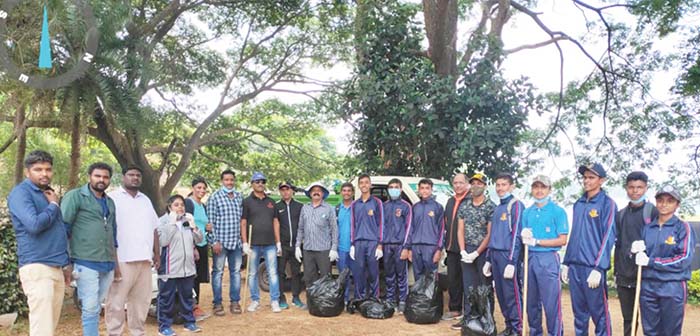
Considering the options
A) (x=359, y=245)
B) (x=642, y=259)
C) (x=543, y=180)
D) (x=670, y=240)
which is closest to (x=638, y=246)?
(x=642, y=259)

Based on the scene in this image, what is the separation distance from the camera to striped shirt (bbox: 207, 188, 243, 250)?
7.12m

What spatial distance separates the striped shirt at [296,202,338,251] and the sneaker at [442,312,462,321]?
1.72 m

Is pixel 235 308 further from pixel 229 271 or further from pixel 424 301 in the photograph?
pixel 424 301

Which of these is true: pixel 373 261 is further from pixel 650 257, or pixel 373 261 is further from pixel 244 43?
pixel 244 43

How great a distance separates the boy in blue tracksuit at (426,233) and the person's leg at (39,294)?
14.0 ft

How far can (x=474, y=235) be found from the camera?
655 centimetres

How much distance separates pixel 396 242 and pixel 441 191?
153 centimetres

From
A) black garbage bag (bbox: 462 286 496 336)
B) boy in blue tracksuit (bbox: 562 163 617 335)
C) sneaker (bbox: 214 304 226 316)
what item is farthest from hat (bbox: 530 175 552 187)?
sneaker (bbox: 214 304 226 316)

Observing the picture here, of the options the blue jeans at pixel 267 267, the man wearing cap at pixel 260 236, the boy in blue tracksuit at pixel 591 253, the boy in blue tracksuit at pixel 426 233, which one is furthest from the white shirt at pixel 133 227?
the boy in blue tracksuit at pixel 591 253

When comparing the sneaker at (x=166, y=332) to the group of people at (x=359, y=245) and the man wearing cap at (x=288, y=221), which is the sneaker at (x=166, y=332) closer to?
the group of people at (x=359, y=245)

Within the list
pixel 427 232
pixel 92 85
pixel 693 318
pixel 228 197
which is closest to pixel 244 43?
pixel 92 85

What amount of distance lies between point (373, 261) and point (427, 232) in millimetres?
885

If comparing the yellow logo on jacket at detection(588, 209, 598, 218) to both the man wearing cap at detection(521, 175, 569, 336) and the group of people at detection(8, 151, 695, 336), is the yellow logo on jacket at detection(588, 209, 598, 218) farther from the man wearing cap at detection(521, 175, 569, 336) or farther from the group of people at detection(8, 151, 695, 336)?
the man wearing cap at detection(521, 175, 569, 336)

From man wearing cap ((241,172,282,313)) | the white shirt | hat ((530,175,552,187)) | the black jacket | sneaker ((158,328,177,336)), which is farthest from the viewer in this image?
the black jacket
